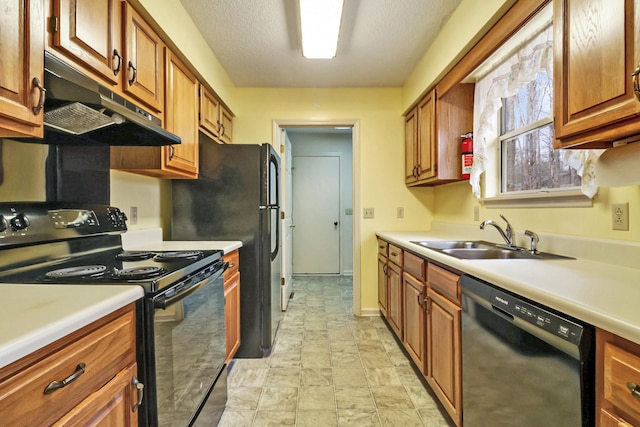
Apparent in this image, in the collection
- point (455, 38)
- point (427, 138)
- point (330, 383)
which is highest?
point (455, 38)

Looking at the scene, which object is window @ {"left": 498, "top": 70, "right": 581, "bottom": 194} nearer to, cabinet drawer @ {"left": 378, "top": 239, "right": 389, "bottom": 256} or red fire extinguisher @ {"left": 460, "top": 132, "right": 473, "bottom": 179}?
red fire extinguisher @ {"left": 460, "top": 132, "right": 473, "bottom": 179}

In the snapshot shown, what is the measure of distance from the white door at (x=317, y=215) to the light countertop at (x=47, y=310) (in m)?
4.00

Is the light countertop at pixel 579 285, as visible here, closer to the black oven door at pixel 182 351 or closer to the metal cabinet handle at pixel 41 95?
the black oven door at pixel 182 351

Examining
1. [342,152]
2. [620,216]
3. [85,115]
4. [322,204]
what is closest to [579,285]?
[620,216]

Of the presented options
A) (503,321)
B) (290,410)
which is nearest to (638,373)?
(503,321)

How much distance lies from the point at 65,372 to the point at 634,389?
122 centimetres

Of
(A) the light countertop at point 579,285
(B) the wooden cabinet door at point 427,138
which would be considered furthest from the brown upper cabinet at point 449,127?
(A) the light countertop at point 579,285

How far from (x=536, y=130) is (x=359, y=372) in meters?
1.87

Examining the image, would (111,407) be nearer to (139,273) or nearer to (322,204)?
(139,273)

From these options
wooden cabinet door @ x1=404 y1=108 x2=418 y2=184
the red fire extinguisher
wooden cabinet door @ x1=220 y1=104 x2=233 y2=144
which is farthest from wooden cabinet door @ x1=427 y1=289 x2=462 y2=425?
wooden cabinet door @ x1=220 y1=104 x2=233 y2=144

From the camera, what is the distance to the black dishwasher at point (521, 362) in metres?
0.76

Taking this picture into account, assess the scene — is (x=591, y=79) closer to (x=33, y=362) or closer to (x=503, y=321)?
(x=503, y=321)

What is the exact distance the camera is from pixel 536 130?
1823 millimetres

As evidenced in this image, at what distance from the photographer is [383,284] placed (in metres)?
2.85
